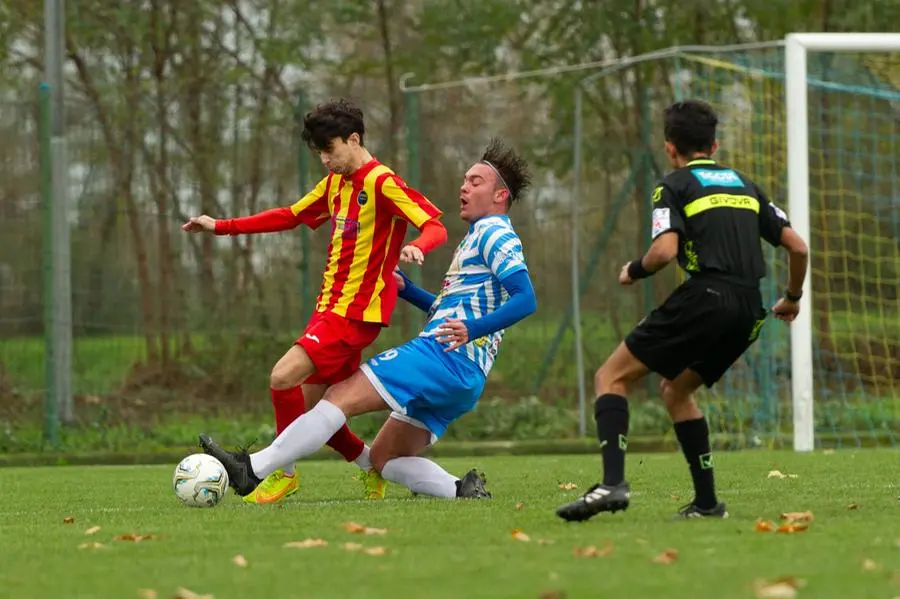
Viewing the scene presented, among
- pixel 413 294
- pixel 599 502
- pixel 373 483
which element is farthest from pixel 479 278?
pixel 599 502

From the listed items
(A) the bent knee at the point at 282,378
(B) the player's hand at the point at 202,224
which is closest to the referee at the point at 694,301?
(A) the bent knee at the point at 282,378

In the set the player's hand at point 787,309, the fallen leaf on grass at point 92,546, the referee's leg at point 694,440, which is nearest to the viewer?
the fallen leaf on grass at point 92,546

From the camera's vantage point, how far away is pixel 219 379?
15.7 m

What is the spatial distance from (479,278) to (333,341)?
2.51ft

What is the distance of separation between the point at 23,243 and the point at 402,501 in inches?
287

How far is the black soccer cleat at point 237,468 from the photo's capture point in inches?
327

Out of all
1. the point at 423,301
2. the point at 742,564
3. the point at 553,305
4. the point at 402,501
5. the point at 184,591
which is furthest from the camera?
the point at 553,305

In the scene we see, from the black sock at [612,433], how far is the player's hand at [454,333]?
42.8 inches

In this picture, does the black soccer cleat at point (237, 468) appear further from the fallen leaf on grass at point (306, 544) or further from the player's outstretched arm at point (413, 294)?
the fallen leaf on grass at point (306, 544)

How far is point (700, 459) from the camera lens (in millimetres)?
7117

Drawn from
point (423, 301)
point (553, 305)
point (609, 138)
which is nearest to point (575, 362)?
point (553, 305)

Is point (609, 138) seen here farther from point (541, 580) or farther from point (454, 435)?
point (541, 580)

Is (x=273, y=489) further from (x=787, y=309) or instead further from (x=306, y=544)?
(x=787, y=309)

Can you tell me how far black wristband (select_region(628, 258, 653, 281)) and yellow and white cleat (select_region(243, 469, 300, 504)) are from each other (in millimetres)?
2575
